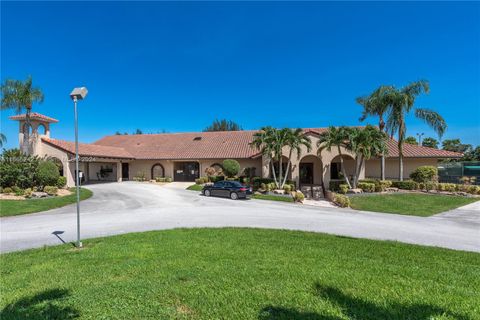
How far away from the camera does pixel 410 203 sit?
57.5 ft

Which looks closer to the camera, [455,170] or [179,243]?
[179,243]

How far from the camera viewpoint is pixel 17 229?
962 cm

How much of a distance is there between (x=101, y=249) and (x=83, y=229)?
3.55 metres

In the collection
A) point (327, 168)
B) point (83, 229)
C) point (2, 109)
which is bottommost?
point (83, 229)

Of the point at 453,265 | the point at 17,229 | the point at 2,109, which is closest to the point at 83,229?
the point at 17,229

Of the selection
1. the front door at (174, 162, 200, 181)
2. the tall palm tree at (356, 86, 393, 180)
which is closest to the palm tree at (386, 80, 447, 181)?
the tall palm tree at (356, 86, 393, 180)

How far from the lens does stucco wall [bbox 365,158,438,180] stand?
25.5 metres

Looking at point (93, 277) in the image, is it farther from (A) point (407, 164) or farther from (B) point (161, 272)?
(A) point (407, 164)

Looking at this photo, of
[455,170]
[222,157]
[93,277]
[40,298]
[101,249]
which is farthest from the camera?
[455,170]

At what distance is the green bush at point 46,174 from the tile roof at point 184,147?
17.1 feet

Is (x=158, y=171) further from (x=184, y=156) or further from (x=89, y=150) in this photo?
(x=89, y=150)

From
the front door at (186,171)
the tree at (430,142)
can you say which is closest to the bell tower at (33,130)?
the front door at (186,171)

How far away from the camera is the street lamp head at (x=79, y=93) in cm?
708

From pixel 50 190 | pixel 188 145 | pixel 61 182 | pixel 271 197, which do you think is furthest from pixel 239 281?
pixel 188 145
